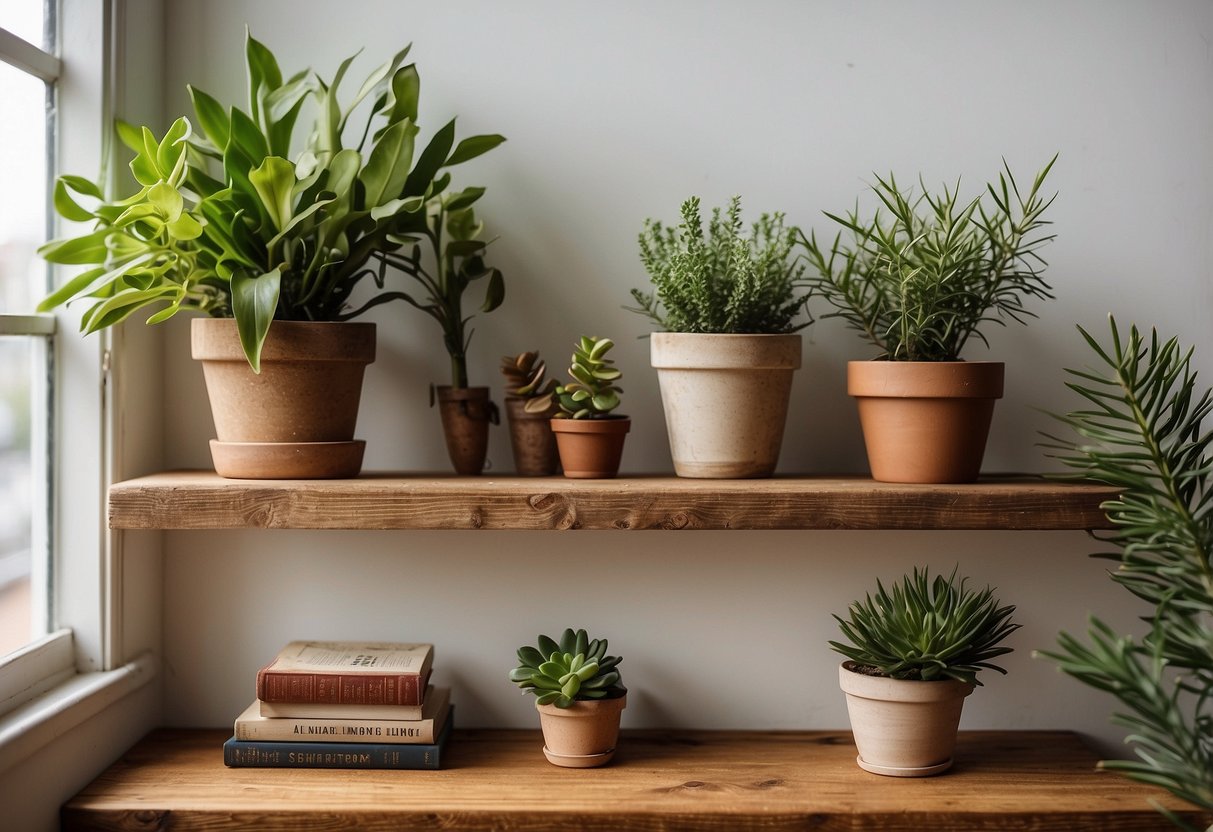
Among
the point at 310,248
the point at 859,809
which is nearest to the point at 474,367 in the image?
the point at 310,248

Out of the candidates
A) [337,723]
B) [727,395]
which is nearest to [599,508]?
[727,395]

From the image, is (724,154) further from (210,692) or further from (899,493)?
(210,692)

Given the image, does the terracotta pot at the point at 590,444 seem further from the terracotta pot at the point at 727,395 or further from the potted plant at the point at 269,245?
the potted plant at the point at 269,245

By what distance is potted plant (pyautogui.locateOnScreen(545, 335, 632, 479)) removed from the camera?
1263 mm

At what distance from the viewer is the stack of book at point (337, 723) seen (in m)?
1.26

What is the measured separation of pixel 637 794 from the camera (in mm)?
1186

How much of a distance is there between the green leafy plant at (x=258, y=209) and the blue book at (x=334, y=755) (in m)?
0.51

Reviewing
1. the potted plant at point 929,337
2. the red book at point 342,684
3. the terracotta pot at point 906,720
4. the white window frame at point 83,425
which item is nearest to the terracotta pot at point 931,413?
the potted plant at point 929,337

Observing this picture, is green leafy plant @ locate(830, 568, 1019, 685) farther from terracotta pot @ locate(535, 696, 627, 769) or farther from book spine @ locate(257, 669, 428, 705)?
book spine @ locate(257, 669, 428, 705)

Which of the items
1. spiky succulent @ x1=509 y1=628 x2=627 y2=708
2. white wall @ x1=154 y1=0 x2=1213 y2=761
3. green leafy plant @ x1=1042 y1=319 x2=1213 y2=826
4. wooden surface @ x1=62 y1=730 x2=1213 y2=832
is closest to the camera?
green leafy plant @ x1=1042 y1=319 x2=1213 y2=826

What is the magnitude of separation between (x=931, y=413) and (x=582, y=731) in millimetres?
587

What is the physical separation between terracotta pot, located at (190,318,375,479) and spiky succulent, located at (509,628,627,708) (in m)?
0.35

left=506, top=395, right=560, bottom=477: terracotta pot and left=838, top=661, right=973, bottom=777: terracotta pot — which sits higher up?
left=506, top=395, right=560, bottom=477: terracotta pot

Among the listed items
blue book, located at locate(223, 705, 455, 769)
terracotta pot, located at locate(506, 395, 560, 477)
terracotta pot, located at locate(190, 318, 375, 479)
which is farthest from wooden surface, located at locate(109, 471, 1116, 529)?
blue book, located at locate(223, 705, 455, 769)
